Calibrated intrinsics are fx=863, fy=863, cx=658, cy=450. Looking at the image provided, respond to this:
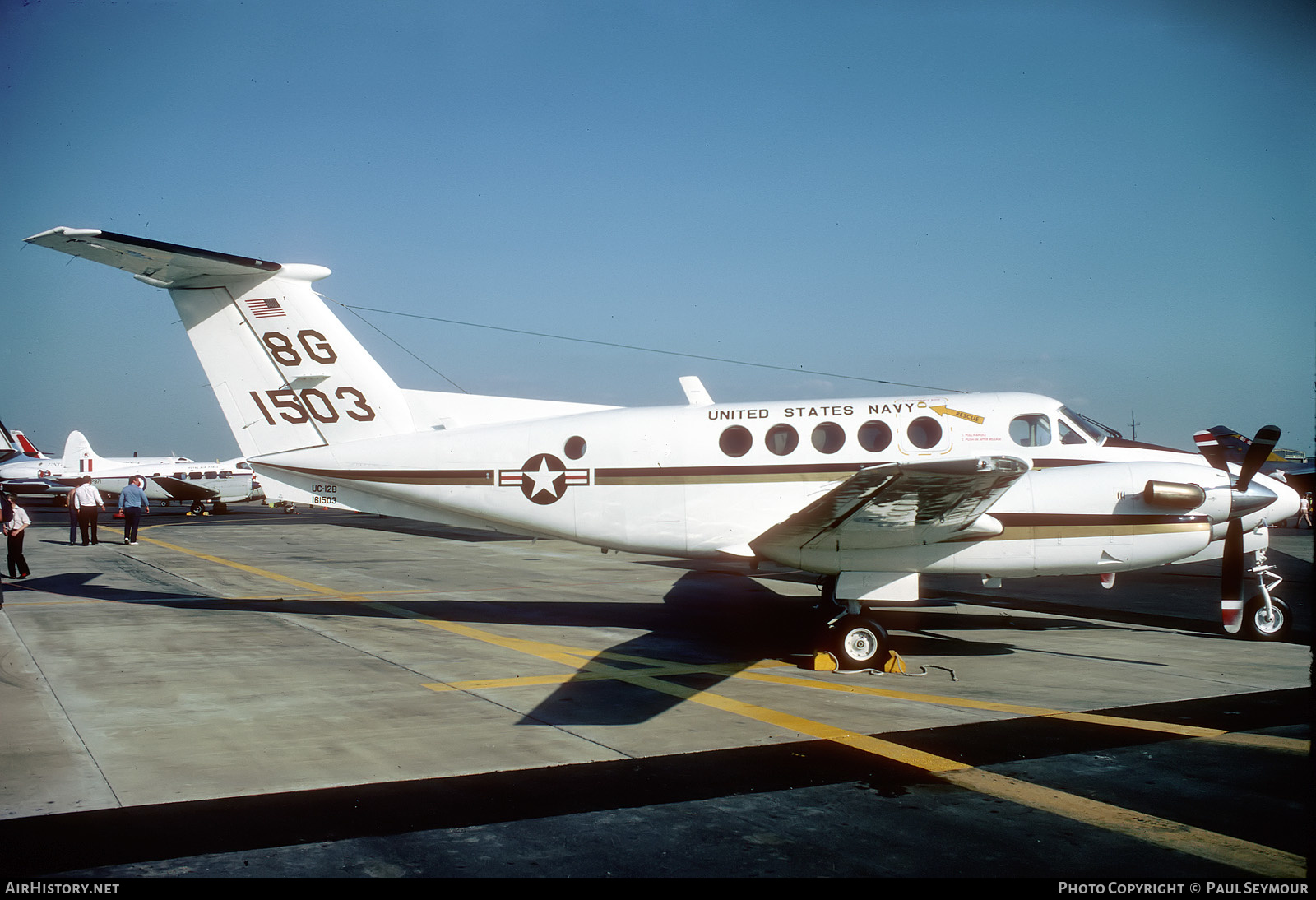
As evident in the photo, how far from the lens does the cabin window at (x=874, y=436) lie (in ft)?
35.1

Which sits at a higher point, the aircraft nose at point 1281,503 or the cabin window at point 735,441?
the cabin window at point 735,441

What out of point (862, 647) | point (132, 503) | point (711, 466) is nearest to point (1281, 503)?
point (862, 647)

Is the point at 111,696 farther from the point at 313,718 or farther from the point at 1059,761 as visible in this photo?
the point at 1059,761

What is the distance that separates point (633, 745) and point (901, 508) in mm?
4066

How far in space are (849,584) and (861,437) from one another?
73.8 inches

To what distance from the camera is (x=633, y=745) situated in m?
6.61

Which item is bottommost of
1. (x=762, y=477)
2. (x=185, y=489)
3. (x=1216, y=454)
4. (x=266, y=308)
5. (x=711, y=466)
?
(x=185, y=489)

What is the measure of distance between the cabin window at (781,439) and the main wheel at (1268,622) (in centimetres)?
668

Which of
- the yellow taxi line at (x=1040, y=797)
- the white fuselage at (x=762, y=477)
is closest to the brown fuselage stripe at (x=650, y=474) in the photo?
the white fuselage at (x=762, y=477)

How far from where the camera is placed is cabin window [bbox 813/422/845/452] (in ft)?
35.2

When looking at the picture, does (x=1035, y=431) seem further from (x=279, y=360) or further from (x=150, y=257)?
(x=150, y=257)

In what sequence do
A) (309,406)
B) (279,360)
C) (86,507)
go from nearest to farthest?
(279,360) < (309,406) < (86,507)

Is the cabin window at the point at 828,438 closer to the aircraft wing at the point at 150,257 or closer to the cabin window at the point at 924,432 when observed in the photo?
the cabin window at the point at 924,432

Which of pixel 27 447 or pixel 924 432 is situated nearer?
pixel 924 432
